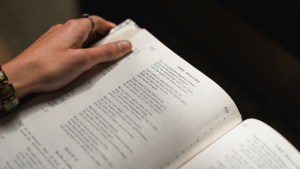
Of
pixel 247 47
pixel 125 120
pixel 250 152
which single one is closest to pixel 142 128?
pixel 125 120

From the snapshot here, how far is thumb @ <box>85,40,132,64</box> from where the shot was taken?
0.66 m

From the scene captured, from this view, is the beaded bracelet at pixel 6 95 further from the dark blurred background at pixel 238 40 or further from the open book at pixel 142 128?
the dark blurred background at pixel 238 40

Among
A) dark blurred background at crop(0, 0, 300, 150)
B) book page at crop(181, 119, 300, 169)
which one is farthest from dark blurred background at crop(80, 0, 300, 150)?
book page at crop(181, 119, 300, 169)

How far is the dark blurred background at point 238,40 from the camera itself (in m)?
0.83

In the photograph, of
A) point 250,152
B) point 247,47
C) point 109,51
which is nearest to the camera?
point 250,152

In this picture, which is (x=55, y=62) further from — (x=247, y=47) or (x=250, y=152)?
(x=247, y=47)

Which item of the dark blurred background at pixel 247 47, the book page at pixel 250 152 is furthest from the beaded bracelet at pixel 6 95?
the dark blurred background at pixel 247 47

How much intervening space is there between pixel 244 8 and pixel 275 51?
12cm

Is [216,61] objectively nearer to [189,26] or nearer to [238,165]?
[189,26]

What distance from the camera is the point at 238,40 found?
38.0 inches

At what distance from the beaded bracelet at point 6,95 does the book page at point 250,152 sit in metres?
0.30

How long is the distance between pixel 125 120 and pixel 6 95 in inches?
8.0

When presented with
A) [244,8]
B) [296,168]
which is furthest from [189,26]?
[296,168]

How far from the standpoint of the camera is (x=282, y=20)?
82 centimetres
